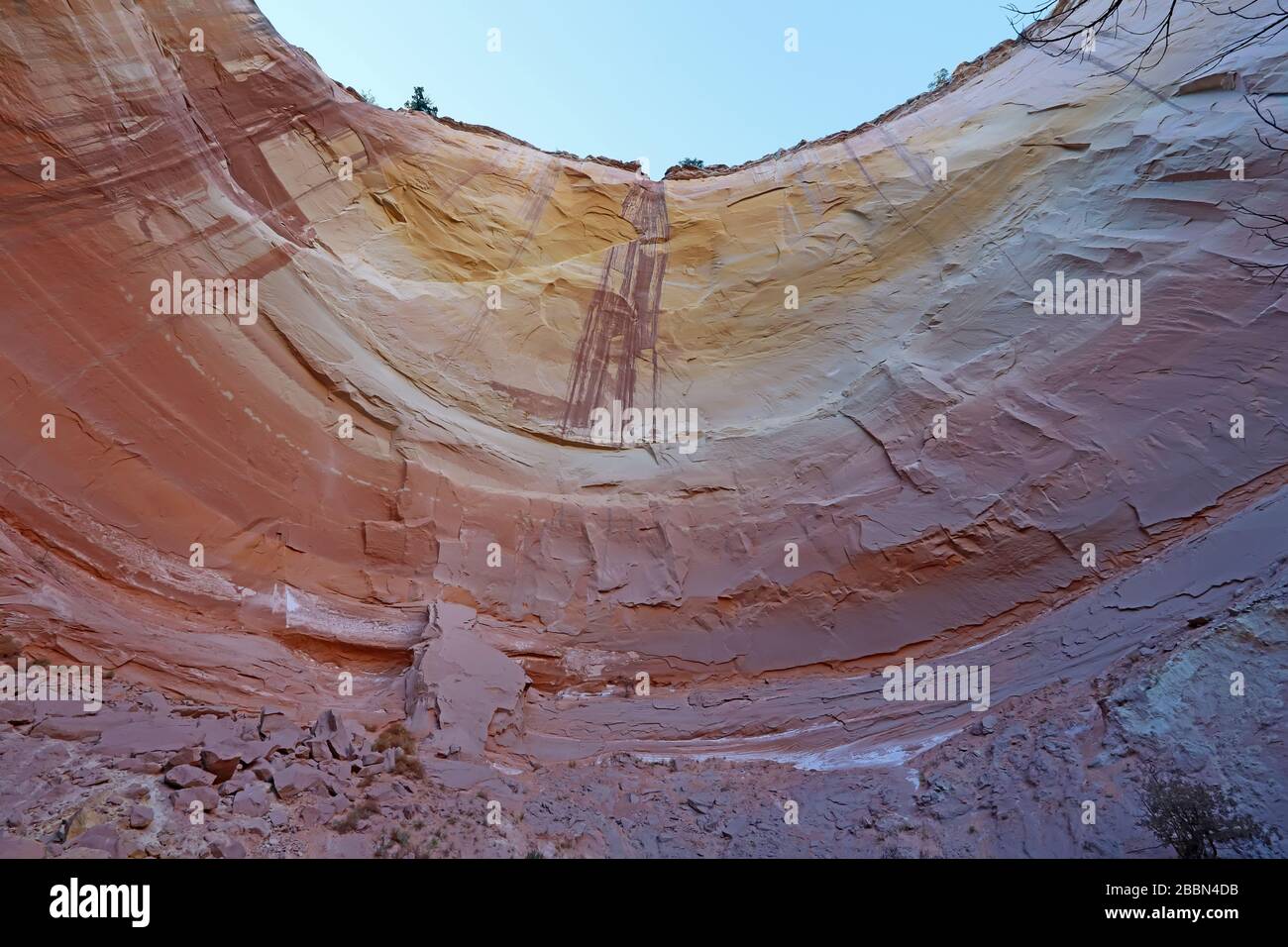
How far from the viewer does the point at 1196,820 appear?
551 cm

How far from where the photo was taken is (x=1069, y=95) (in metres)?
11.3

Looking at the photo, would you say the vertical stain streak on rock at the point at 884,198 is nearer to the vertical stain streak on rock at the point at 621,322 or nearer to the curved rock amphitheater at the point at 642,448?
the curved rock amphitheater at the point at 642,448

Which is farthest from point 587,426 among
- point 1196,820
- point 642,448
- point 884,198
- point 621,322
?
point 1196,820

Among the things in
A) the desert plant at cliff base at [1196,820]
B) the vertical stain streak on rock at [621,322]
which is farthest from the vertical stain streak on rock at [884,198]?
the desert plant at cliff base at [1196,820]

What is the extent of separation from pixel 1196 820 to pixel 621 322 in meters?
8.72

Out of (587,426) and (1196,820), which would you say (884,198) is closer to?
(587,426)

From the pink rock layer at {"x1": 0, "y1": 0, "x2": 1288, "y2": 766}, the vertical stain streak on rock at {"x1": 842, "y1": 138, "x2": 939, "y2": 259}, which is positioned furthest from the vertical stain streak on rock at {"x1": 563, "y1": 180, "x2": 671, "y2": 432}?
the vertical stain streak on rock at {"x1": 842, "y1": 138, "x2": 939, "y2": 259}

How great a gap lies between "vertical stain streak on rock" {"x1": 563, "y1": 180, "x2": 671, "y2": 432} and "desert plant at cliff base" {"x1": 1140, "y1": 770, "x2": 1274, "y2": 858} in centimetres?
731

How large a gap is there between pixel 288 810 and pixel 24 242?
634 cm

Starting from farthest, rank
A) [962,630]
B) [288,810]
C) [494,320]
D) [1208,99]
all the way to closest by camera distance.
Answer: [494,320]
[1208,99]
[962,630]
[288,810]

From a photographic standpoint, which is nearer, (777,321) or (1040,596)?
(1040,596)

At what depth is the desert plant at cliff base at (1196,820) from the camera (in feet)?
17.5

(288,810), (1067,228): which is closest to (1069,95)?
(1067,228)
